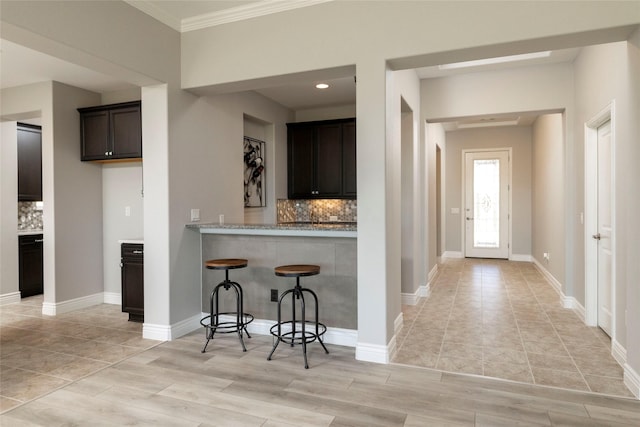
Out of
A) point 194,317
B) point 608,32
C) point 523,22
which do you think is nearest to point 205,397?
point 194,317

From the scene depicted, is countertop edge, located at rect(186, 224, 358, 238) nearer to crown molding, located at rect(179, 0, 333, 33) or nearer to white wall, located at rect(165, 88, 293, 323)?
white wall, located at rect(165, 88, 293, 323)

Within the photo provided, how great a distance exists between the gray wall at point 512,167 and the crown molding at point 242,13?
6.62 metres

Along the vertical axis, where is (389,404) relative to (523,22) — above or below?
below

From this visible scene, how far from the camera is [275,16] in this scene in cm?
348

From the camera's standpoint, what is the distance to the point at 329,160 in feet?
20.2

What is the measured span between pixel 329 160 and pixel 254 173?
1.21 meters

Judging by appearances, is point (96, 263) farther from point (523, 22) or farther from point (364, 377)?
point (523, 22)

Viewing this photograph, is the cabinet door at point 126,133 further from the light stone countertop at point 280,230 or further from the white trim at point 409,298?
the white trim at point 409,298

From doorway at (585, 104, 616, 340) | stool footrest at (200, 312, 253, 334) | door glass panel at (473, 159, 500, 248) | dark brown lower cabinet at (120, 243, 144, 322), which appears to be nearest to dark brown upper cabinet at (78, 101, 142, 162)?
dark brown lower cabinet at (120, 243, 144, 322)

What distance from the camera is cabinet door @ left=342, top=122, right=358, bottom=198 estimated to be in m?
6.00

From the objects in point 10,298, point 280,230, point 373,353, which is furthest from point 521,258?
point 10,298

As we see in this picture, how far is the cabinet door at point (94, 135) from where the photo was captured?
4.86 m

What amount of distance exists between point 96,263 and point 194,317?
6.72ft

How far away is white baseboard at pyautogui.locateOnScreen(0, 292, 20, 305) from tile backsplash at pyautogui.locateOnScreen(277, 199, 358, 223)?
3771mm
